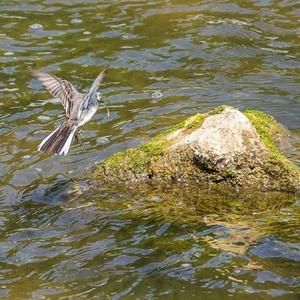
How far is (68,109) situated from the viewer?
29.9ft

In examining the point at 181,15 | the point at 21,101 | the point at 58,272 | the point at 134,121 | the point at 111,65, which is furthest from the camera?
the point at 181,15

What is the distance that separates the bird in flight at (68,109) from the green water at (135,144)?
26.8 inches

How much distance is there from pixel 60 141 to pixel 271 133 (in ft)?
8.35

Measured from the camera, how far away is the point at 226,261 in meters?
6.97

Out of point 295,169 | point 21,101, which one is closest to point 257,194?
point 295,169

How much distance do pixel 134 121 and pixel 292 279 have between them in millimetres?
4506

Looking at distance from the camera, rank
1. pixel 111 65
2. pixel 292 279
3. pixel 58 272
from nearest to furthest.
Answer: pixel 292 279
pixel 58 272
pixel 111 65

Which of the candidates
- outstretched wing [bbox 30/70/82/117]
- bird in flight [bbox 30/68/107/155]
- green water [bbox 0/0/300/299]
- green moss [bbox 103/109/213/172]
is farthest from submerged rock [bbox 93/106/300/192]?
outstretched wing [bbox 30/70/82/117]

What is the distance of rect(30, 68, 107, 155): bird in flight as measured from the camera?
8125 mm

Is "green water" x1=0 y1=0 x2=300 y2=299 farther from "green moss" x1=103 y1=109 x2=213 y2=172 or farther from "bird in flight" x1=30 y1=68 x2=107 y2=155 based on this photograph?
"bird in flight" x1=30 y1=68 x2=107 y2=155

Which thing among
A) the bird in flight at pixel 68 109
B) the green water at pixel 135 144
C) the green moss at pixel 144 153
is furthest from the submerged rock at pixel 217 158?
the bird in flight at pixel 68 109

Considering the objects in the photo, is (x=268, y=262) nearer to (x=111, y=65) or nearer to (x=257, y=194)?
(x=257, y=194)

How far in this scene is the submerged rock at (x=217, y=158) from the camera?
8.26m

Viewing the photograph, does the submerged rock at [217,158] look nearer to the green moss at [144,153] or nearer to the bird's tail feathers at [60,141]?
the green moss at [144,153]
